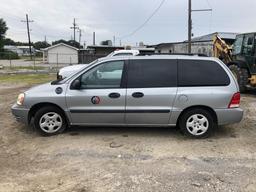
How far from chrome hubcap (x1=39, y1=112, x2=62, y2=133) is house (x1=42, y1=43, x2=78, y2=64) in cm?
5120

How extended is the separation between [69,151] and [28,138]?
4.07ft

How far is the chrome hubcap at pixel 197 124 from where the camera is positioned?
20.9 ft

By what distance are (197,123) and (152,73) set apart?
1.33m

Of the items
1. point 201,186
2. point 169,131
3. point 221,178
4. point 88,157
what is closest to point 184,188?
point 201,186

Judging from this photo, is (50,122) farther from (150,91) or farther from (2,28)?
(2,28)

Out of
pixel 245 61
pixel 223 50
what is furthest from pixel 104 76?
pixel 223 50

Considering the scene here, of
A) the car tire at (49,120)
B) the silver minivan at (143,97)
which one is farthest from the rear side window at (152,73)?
the car tire at (49,120)

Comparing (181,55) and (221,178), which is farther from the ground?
(181,55)

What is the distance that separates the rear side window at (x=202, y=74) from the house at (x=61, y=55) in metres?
51.7

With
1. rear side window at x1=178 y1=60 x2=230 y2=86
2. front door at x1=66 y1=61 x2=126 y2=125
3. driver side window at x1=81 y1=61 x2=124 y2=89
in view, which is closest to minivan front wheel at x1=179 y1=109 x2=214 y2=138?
rear side window at x1=178 y1=60 x2=230 y2=86

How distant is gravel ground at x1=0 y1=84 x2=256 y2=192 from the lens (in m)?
4.36

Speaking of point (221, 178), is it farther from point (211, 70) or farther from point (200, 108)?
point (211, 70)

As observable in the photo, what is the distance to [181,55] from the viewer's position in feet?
22.0

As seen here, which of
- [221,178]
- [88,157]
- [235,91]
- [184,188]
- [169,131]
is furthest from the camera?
[169,131]
